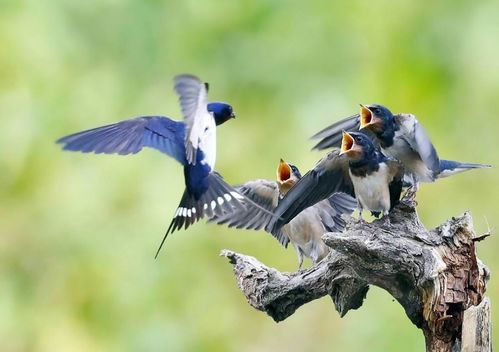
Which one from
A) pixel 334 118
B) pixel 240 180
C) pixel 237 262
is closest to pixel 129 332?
pixel 240 180

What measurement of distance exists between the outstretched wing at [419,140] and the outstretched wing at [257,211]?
3.10 ft

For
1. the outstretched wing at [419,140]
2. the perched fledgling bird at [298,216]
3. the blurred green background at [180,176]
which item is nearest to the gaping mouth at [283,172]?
the perched fledgling bird at [298,216]

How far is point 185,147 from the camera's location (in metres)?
5.23

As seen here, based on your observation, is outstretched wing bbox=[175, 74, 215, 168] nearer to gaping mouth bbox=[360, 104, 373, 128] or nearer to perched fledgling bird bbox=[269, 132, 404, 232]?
perched fledgling bird bbox=[269, 132, 404, 232]

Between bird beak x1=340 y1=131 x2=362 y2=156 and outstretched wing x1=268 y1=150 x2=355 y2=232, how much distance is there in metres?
0.15

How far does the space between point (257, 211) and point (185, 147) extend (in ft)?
1.52

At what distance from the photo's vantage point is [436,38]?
25.7 ft

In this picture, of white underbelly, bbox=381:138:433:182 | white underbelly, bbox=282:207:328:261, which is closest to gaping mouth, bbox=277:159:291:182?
white underbelly, bbox=282:207:328:261

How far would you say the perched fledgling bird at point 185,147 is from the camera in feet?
16.5

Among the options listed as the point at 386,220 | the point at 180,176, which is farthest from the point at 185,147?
the point at 180,176

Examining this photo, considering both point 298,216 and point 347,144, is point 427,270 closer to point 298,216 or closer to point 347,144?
point 347,144

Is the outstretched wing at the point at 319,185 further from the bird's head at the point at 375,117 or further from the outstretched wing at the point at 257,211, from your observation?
the outstretched wing at the point at 257,211

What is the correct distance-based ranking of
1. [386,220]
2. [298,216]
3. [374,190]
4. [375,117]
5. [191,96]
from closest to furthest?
[386,220] → [374,190] → [191,96] → [375,117] → [298,216]

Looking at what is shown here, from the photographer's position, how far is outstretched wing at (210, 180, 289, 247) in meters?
5.37
